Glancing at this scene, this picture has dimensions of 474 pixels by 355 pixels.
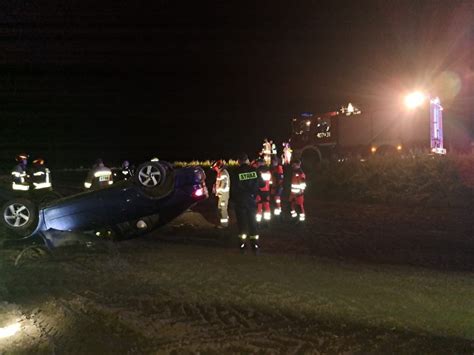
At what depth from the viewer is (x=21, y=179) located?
1076 centimetres

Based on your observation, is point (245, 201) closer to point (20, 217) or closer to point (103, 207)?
point (103, 207)

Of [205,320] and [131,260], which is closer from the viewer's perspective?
[205,320]

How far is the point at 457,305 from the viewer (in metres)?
4.73

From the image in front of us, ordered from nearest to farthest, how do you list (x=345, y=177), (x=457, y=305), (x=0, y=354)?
(x=0, y=354) → (x=457, y=305) → (x=345, y=177)

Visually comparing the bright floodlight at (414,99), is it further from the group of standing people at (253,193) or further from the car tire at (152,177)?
the car tire at (152,177)

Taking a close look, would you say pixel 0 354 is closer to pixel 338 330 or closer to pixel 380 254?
pixel 338 330

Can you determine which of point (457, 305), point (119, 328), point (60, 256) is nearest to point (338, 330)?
point (457, 305)

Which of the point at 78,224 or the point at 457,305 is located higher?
the point at 78,224

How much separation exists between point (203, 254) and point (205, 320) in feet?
9.80

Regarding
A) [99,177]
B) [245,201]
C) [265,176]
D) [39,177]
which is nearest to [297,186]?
[265,176]

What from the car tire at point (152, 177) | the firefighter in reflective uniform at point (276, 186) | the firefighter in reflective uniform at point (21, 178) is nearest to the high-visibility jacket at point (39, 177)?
the firefighter in reflective uniform at point (21, 178)

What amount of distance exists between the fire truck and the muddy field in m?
8.06

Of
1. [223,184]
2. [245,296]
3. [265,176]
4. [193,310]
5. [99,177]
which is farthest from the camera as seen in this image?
[99,177]

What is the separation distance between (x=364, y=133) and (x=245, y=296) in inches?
546
